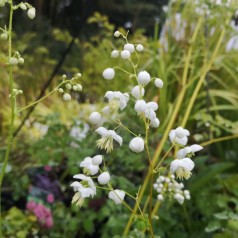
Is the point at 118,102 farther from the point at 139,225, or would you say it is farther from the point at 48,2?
the point at 48,2

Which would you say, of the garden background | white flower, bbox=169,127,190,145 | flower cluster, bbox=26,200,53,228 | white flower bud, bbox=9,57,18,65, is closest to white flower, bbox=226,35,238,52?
the garden background

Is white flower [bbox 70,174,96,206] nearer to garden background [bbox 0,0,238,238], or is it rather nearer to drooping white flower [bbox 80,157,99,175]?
drooping white flower [bbox 80,157,99,175]

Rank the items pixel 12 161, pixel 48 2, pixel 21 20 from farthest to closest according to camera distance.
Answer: pixel 48 2, pixel 21 20, pixel 12 161

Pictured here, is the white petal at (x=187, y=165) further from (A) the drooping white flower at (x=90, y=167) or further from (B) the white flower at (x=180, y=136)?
(A) the drooping white flower at (x=90, y=167)

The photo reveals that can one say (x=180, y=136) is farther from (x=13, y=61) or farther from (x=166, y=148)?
(x=166, y=148)

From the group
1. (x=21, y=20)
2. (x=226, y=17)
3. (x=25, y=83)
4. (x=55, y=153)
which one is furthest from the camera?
(x=21, y=20)

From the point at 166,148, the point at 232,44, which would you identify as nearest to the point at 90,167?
the point at 166,148

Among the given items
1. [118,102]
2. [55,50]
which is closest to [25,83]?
[55,50]
